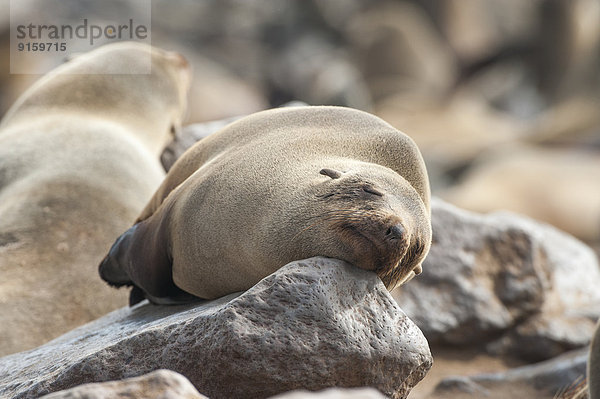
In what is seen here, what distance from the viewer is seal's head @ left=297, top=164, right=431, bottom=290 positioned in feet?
10.4

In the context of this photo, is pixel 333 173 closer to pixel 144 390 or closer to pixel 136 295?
pixel 144 390

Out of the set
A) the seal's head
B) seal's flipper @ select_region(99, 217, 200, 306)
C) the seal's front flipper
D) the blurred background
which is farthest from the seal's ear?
the blurred background

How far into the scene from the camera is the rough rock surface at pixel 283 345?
2998mm

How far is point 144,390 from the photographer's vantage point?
2.35 m

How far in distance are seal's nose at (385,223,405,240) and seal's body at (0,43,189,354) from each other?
2.56 metres

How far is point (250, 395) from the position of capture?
3.04m

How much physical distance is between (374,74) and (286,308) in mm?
23265

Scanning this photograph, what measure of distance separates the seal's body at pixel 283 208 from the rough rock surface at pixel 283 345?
176 mm

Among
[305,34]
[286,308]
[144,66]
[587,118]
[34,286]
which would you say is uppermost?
[286,308]

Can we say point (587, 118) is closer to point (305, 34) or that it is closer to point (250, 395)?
point (305, 34)

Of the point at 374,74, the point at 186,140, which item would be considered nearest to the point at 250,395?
the point at 186,140

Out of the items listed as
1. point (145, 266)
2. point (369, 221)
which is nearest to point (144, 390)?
point (369, 221)

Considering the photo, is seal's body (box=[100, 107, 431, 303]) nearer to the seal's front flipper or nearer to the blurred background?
the seal's front flipper

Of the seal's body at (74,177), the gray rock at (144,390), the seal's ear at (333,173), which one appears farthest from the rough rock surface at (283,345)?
the seal's body at (74,177)
